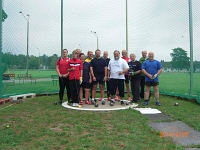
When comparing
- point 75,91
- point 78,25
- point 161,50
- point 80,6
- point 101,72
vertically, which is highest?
point 80,6

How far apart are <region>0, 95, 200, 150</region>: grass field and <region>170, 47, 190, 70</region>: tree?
8.17ft

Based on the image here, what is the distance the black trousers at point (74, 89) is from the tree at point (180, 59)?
3917mm

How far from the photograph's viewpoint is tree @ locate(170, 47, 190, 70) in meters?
7.51

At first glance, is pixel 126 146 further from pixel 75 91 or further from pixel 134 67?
pixel 134 67

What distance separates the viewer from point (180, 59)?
7793 mm

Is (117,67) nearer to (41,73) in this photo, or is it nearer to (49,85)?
(41,73)

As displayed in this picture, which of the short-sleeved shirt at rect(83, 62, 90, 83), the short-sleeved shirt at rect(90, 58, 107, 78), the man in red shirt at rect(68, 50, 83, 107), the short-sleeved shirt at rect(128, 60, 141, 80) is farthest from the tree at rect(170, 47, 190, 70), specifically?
the man in red shirt at rect(68, 50, 83, 107)

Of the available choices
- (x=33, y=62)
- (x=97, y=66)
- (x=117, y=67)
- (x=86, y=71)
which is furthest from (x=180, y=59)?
(x=33, y=62)

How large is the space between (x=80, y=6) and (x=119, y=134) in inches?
284

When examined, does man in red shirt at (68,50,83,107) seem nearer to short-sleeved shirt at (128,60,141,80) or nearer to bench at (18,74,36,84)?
short-sleeved shirt at (128,60,141,80)

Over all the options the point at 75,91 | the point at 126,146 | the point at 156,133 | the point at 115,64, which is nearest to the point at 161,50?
the point at 115,64

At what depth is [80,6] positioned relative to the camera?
946 centimetres

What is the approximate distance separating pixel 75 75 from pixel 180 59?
4024 millimetres
